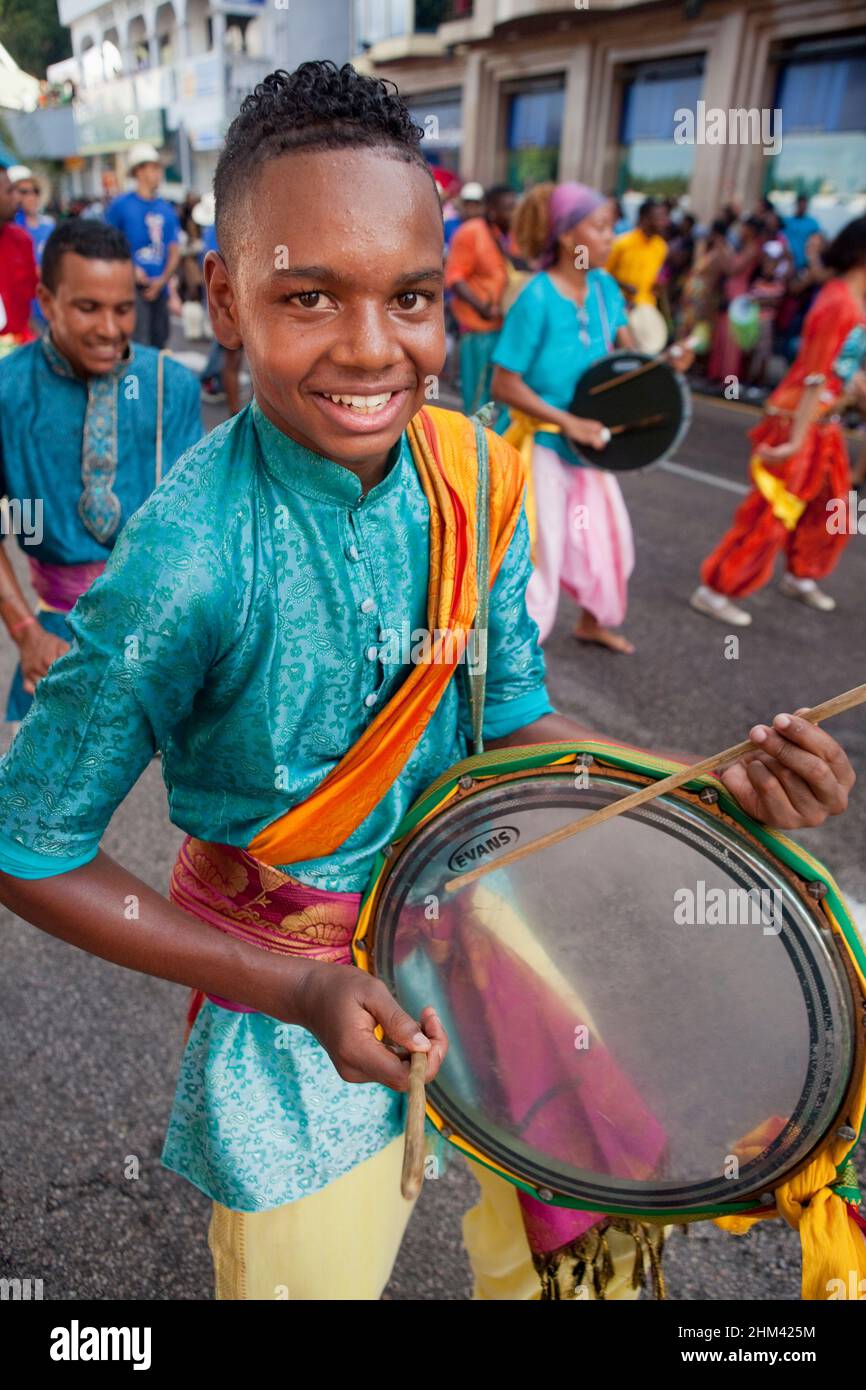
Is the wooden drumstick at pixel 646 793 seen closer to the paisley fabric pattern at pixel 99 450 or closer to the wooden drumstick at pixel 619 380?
the paisley fabric pattern at pixel 99 450

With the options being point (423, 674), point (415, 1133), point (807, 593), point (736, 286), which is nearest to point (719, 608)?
point (807, 593)

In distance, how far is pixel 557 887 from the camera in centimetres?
138

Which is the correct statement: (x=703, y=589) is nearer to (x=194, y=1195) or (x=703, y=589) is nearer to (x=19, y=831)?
(x=194, y=1195)

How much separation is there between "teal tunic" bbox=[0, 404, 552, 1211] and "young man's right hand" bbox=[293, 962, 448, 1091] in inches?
8.9

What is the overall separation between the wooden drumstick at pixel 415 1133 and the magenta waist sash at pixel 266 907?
34 centimetres

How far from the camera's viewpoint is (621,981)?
54.5 inches

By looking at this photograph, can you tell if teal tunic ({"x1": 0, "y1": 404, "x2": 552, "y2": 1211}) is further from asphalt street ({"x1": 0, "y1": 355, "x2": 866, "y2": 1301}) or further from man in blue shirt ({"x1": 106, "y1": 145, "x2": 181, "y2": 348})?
man in blue shirt ({"x1": 106, "y1": 145, "x2": 181, "y2": 348})

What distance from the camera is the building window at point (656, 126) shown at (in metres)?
17.3

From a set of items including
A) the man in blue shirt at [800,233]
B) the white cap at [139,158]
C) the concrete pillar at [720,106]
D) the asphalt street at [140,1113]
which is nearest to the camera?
the asphalt street at [140,1113]

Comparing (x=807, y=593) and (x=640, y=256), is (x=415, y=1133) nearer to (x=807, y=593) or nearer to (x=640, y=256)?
(x=807, y=593)

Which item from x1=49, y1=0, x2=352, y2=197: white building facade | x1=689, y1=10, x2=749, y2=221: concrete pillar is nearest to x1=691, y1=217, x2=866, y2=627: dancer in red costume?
x1=49, y1=0, x2=352, y2=197: white building facade

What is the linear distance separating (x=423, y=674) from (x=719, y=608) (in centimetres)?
440

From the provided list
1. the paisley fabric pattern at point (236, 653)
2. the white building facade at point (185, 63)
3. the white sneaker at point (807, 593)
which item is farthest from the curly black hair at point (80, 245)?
the white building facade at point (185, 63)
